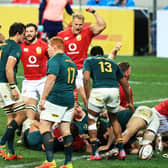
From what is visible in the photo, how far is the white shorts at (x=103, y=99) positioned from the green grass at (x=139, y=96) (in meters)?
0.82

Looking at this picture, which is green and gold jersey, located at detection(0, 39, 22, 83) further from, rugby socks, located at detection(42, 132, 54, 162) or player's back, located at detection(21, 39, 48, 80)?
player's back, located at detection(21, 39, 48, 80)

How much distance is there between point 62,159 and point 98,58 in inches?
63.1

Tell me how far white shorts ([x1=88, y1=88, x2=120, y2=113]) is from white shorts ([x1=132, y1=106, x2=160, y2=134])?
59 cm

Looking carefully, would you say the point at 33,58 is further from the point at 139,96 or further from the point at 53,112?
the point at 139,96

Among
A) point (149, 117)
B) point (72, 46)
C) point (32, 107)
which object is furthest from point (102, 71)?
point (72, 46)

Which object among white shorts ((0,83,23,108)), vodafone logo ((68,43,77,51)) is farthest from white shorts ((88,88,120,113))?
vodafone logo ((68,43,77,51))

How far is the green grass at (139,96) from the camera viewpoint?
10273mm

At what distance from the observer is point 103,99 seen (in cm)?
1070

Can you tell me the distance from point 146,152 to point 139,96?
6373mm

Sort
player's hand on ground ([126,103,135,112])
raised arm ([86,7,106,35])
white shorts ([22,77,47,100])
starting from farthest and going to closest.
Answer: raised arm ([86,7,106,35]) → white shorts ([22,77,47,100]) → player's hand on ground ([126,103,135,112])

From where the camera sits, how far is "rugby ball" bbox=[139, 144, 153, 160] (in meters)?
10.6

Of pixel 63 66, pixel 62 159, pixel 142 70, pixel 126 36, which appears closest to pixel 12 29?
pixel 63 66

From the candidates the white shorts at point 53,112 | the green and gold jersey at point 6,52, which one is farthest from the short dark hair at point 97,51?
the white shorts at point 53,112

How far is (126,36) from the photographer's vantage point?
25.4 m
